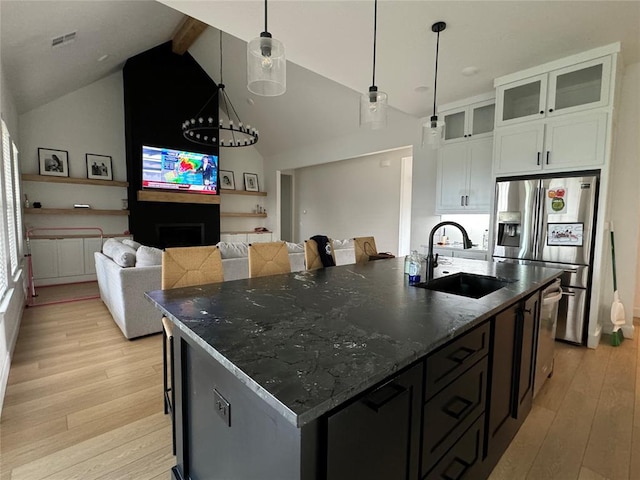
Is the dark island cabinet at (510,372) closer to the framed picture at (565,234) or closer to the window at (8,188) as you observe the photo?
the framed picture at (565,234)

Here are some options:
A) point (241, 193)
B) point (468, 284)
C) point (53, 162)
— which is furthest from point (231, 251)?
point (241, 193)

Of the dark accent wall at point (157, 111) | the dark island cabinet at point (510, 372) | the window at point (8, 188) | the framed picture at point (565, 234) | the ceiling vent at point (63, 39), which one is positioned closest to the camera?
the dark island cabinet at point (510, 372)

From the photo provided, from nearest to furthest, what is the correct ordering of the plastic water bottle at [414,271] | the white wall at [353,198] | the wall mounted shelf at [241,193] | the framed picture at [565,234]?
1. the plastic water bottle at [414,271]
2. the framed picture at [565,234]
3. the white wall at [353,198]
4. the wall mounted shelf at [241,193]

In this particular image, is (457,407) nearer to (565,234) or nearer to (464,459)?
(464,459)

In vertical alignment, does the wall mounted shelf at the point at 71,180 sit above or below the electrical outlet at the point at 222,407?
above

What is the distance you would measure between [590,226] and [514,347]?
2.16 metres

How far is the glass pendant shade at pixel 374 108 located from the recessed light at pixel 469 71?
166 centimetres

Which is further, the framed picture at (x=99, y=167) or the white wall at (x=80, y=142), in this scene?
the framed picture at (x=99, y=167)

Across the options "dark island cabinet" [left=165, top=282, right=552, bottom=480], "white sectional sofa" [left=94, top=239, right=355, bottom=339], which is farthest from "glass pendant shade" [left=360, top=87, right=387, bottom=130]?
"white sectional sofa" [left=94, top=239, right=355, bottom=339]

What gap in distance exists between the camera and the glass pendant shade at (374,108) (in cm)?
219

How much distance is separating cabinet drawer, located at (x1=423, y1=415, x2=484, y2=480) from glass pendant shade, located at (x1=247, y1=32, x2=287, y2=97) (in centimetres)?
181

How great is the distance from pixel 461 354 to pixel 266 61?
163 centimetres

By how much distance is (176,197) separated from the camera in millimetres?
6375

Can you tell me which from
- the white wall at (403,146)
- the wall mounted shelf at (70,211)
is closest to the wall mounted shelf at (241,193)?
the white wall at (403,146)
